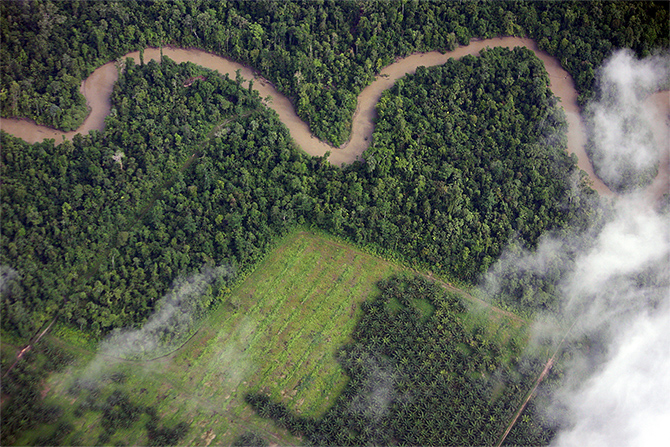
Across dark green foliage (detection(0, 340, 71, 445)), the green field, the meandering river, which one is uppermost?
the meandering river

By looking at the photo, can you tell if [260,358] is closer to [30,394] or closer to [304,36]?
[30,394]

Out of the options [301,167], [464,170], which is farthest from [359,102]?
[464,170]

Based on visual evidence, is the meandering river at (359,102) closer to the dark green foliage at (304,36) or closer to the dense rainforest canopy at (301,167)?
the dark green foliage at (304,36)

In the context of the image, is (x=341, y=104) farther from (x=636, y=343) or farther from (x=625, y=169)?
(x=636, y=343)

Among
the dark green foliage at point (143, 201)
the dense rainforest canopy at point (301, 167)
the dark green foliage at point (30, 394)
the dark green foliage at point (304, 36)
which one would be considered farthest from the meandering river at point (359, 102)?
the dark green foliage at point (30, 394)

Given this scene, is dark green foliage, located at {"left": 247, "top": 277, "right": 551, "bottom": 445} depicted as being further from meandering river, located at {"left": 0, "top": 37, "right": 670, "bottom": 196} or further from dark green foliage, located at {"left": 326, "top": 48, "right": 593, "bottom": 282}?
meandering river, located at {"left": 0, "top": 37, "right": 670, "bottom": 196}

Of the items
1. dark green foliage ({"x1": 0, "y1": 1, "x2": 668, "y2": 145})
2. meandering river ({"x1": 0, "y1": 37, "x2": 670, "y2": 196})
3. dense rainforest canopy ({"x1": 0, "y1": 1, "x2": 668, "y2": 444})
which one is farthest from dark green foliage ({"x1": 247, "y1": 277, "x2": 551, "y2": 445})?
dark green foliage ({"x1": 0, "y1": 1, "x2": 668, "y2": 145})

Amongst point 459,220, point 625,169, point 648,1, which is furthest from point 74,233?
point 648,1
